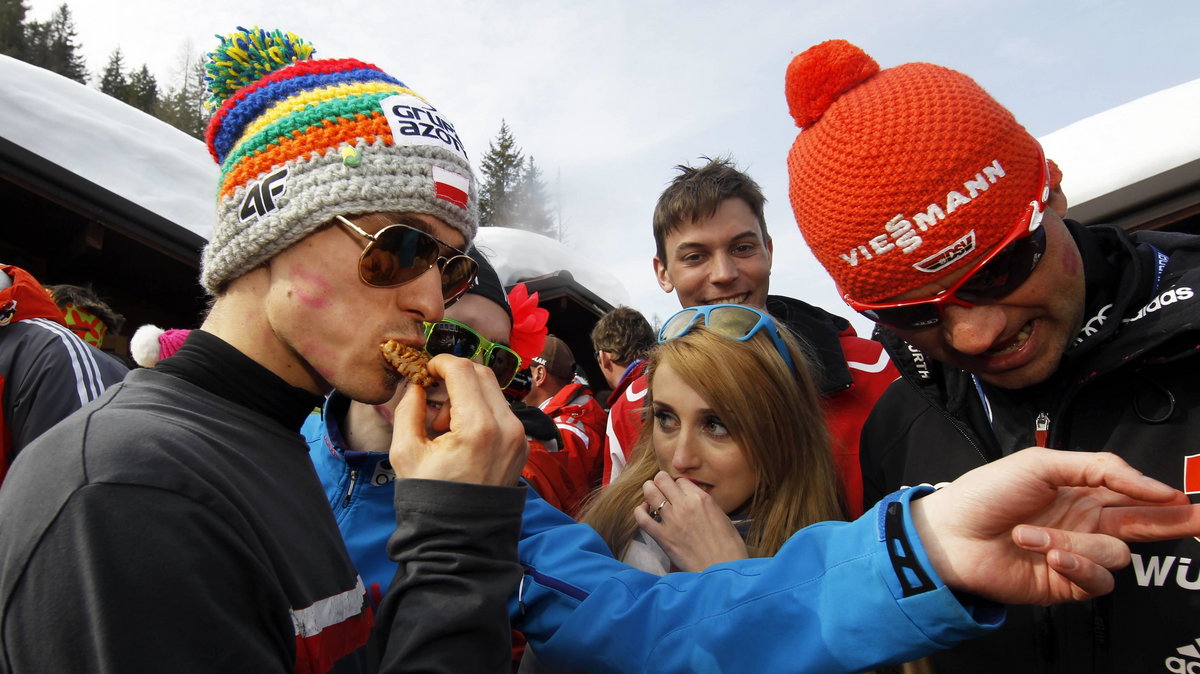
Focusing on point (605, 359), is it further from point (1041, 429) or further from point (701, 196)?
point (1041, 429)

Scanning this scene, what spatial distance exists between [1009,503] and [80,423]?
1503mm

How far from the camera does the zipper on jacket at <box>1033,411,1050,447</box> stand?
1.80 meters

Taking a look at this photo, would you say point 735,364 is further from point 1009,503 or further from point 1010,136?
point 1009,503

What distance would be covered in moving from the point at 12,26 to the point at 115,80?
5425 millimetres

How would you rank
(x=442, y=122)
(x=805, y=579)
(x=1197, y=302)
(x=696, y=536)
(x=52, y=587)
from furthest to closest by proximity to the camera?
(x=696, y=536), (x=442, y=122), (x=1197, y=302), (x=805, y=579), (x=52, y=587)

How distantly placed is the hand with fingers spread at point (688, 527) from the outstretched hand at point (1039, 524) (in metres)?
0.75

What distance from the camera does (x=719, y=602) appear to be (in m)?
1.54

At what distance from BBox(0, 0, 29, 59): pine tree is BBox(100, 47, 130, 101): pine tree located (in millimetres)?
3855

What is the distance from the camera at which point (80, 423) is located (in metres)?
1.09

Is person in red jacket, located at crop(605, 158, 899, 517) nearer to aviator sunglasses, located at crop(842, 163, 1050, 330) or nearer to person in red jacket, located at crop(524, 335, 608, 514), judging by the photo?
person in red jacket, located at crop(524, 335, 608, 514)

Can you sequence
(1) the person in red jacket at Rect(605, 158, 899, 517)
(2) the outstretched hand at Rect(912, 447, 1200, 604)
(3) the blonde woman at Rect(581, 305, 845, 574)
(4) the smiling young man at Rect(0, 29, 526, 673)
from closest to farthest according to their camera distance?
1. (4) the smiling young man at Rect(0, 29, 526, 673)
2. (2) the outstretched hand at Rect(912, 447, 1200, 604)
3. (3) the blonde woman at Rect(581, 305, 845, 574)
4. (1) the person in red jacket at Rect(605, 158, 899, 517)

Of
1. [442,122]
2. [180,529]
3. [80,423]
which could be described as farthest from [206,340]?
[442,122]

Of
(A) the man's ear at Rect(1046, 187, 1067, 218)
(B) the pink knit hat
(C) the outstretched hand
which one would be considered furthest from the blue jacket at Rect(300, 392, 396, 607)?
(B) the pink knit hat

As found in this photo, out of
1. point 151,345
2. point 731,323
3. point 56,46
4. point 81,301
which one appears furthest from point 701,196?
point 56,46
